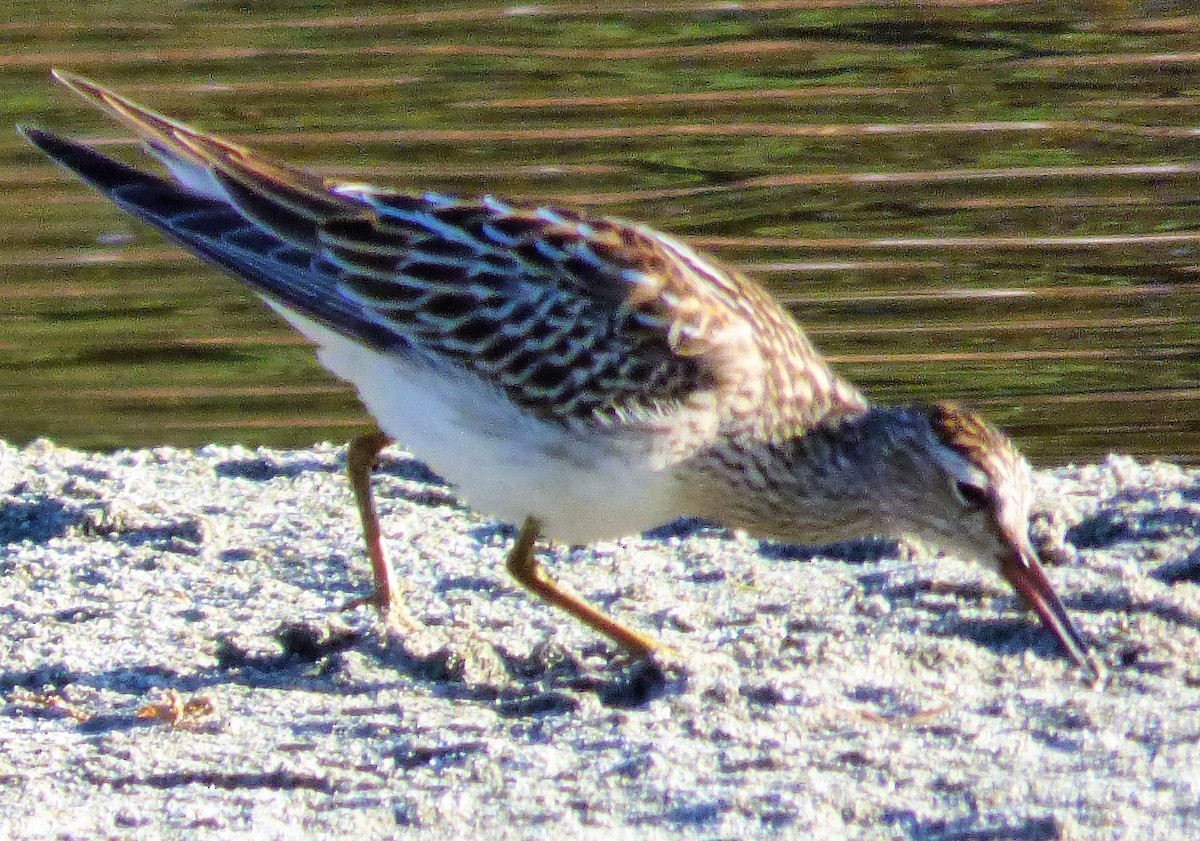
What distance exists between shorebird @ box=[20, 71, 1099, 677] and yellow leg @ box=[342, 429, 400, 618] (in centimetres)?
1

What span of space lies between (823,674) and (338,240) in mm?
2198

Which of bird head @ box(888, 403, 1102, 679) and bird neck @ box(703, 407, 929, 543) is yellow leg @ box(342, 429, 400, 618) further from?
bird head @ box(888, 403, 1102, 679)

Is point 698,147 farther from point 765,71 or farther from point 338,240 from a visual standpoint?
point 338,240

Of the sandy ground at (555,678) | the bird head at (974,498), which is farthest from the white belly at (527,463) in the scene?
the bird head at (974,498)

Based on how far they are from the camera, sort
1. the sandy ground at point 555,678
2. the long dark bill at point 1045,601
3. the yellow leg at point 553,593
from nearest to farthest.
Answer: the sandy ground at point 555,678
the long dark bill at point 1045,601
the yellow leg at point 553,593

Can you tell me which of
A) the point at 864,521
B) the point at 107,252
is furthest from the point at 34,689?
the point at 107,252

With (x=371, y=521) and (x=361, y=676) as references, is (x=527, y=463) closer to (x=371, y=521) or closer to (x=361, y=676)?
(x=361, y=676)

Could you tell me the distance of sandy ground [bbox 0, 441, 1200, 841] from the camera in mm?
5188

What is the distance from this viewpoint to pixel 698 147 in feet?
39.8

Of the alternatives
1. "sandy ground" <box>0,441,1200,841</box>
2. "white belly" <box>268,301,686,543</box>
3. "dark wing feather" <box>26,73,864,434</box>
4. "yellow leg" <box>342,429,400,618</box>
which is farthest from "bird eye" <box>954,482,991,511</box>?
"yellow leg" <box>342,429,400,618</box>

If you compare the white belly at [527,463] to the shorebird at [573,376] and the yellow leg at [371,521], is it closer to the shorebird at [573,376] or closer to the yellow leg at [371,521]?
the shorebird at [573,376]

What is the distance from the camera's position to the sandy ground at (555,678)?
5.19 meters

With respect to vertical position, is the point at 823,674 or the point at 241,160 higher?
the point at 241,160

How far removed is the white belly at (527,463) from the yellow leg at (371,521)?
1.59ft
